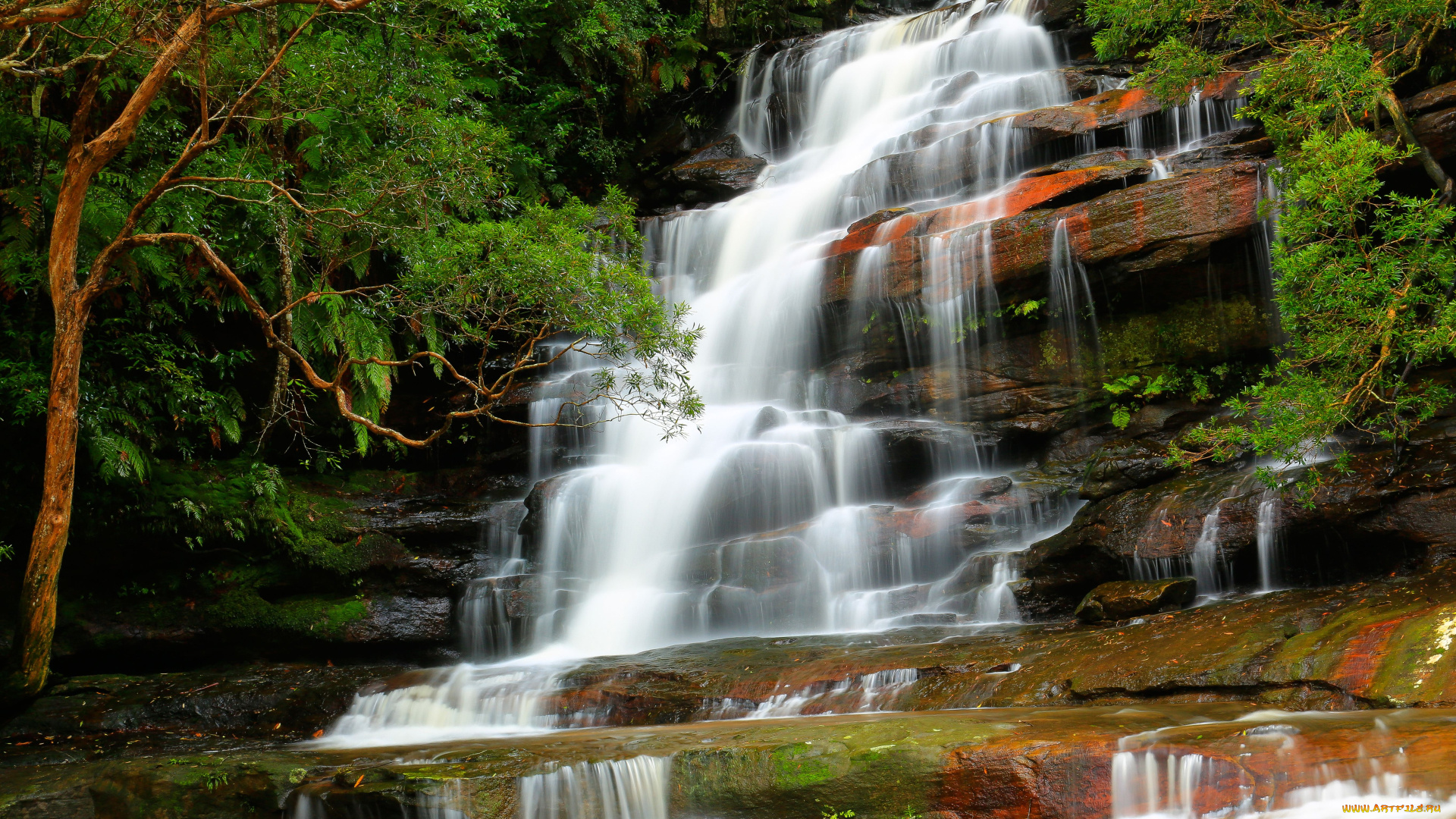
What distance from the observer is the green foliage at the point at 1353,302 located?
707 centimetres

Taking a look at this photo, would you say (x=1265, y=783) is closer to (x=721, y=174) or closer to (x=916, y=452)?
(x=916, y=452)

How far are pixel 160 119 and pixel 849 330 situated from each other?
9.15m

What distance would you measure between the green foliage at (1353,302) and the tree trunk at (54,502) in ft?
31.0

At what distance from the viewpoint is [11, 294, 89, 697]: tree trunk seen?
6895mm

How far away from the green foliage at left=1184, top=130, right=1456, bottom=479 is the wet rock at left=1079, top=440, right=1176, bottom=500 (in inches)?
66.8

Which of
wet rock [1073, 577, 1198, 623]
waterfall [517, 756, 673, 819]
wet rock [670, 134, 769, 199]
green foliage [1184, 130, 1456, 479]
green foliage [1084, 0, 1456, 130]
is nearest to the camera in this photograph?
waterfall [517, 756, 673, 819]

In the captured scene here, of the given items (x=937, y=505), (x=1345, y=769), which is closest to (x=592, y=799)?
(x=1345, y=769)

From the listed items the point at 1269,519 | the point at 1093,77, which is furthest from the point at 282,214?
the point at 1093,77

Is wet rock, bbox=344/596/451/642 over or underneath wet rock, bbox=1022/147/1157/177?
underneath

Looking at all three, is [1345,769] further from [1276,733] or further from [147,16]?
[147,16]

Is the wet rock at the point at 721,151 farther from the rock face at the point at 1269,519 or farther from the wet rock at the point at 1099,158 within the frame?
the rock face at the point at 1269,519

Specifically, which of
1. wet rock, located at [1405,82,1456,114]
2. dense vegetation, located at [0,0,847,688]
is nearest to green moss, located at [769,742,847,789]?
dense vegetation, located at [0,0,847,688]

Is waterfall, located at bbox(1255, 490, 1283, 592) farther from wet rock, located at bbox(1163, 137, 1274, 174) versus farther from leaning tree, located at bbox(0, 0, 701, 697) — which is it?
leaning tree, located at bbox(0, 0, 701, 697)

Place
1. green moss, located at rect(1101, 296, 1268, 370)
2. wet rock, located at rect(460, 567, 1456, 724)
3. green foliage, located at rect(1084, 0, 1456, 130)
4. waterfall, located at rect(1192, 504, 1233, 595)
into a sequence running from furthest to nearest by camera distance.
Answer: green moss, located at rect(1101, 296, 1268, 370) < green foliage, located at rect(1084, 0, 1456, 130) < waterfall, located at rect(1192, 504, 1233, 595) < wet rock, located at rect(460, 567, 1456, 724)
